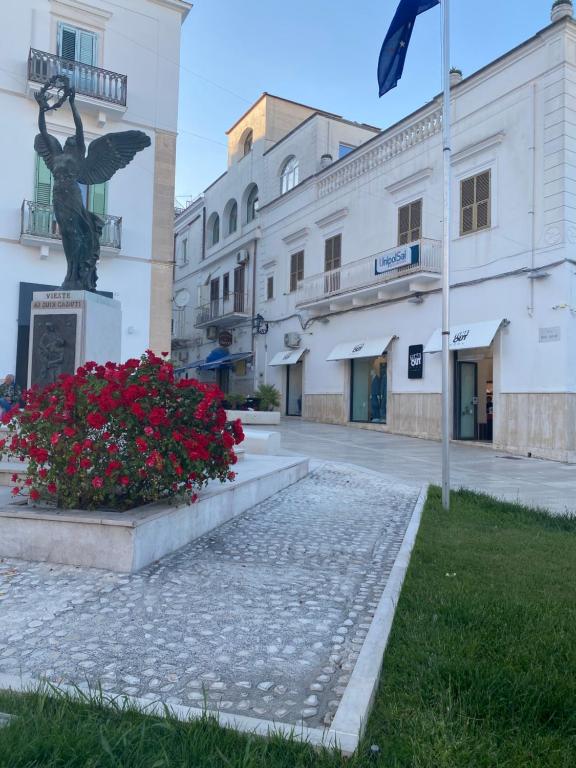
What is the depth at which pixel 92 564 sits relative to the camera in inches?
163

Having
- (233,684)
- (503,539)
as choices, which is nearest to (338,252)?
(503,539)

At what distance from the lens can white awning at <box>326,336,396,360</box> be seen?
741 inches

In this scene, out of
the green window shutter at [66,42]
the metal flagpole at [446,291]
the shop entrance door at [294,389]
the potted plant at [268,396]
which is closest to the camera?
the metal flagpole at [446,291]

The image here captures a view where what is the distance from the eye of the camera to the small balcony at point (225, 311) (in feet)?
91.1

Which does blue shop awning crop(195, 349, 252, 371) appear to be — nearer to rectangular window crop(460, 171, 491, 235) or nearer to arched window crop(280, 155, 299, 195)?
arched window crop(280, 155, 299, 195)

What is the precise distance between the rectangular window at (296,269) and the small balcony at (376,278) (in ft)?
1.91

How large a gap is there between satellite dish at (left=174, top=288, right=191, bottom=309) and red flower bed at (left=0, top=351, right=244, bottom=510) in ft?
100

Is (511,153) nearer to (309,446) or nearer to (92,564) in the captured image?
(309,446)

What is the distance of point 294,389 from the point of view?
24.7m

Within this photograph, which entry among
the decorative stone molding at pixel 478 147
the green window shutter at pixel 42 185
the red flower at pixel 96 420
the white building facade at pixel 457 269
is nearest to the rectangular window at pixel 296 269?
the white building facade at pixel 457 269

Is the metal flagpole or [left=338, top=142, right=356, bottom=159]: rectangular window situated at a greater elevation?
[left=338, top=142, right=356, bottom=159]: rectangular window

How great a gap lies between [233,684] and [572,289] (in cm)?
Answer: 1318

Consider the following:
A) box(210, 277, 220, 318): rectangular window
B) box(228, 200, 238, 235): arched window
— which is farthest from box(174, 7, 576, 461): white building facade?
box(210, 277, 220, 318): rectangular window

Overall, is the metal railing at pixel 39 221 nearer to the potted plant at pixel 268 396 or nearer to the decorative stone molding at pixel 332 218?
the potted plant at pixel 268 396
